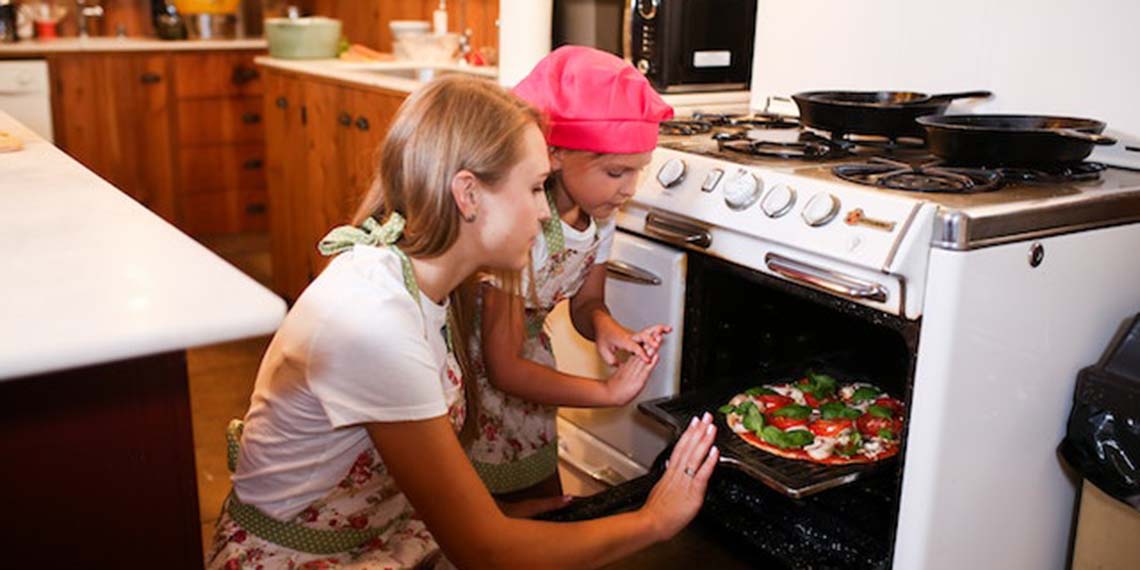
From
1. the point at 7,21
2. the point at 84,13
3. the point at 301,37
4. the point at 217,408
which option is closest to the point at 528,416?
the point at 217,408

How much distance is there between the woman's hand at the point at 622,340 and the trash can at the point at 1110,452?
64 centimetres

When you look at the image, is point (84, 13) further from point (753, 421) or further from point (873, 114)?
point (753, 421)

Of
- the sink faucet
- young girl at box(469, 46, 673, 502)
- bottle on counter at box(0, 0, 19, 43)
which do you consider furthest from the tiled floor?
the sink faucet

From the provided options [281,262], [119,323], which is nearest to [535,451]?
[119,323]

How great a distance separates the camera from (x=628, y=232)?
1996 mm

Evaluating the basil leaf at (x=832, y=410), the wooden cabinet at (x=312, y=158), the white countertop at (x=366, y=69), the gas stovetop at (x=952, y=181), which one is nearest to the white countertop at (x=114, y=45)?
the white countertop at (x=366, y=69)

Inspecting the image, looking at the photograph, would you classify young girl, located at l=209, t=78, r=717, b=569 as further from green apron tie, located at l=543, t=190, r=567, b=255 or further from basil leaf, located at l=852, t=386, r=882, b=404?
basil leaf, located at l=852, t=386, r=882, b=404

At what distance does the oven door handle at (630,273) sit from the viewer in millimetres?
1929

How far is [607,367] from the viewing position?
2104mm

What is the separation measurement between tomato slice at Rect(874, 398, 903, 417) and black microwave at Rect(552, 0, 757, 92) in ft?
3.00

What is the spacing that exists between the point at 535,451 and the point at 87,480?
3.56 ft

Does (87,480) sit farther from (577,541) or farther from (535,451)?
(535,451)

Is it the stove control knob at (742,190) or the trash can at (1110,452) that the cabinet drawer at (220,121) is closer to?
the stove control knob at (742,190)

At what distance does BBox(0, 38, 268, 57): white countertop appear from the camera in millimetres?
4180
